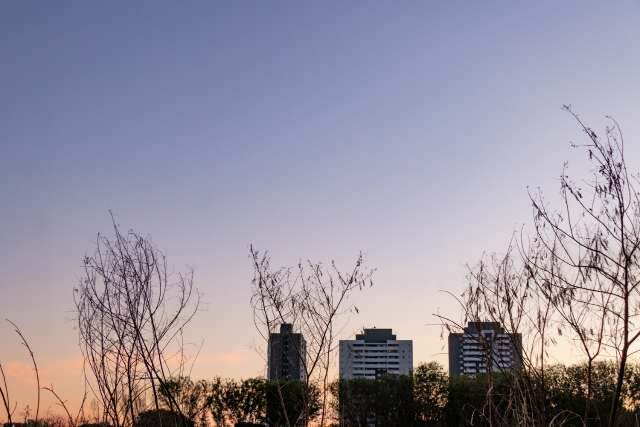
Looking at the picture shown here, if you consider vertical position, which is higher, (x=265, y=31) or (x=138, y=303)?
(x=265, y=31)

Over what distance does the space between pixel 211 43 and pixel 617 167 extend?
23.3 ft

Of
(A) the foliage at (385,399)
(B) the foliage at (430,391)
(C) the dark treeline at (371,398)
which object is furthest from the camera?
(A) the foliage at (385,399)

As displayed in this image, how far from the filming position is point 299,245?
1044cm

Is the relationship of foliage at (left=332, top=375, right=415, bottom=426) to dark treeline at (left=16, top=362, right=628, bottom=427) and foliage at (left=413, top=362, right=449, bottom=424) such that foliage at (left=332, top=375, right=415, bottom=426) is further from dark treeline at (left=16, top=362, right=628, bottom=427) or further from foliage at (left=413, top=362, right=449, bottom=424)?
foliage at (left=413, top=362, right=449, bottom=424)

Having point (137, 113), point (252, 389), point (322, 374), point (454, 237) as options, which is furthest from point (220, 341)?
point (252, 389)

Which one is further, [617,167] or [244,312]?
[244,312]

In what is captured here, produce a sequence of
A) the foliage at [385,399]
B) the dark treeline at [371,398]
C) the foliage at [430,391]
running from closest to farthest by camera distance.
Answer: the dark treeline at [371,398], the foliage at [430,391], the foliage at [385,399]

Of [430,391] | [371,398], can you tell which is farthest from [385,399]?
[430,391]

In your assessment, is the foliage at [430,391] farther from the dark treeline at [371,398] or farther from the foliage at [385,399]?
the foliage at [385,399]

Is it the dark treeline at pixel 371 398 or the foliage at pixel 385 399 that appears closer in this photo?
the dark treeline at pixel 371 398

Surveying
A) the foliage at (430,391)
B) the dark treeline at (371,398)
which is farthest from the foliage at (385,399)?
the foliage at (430,391)

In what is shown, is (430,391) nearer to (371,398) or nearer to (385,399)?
(385,399)

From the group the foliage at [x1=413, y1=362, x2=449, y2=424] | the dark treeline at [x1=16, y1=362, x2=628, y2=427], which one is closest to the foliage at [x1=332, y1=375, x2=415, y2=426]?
the dark treeline at [x1=16, y1=362, x2=628, y2=427]

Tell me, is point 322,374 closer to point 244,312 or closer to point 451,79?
point 244,312
